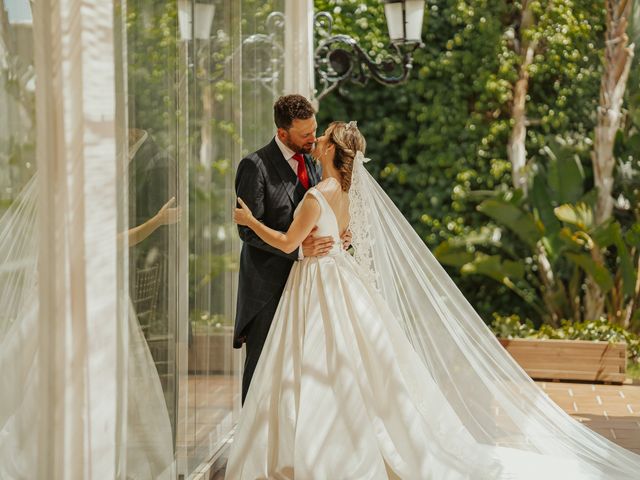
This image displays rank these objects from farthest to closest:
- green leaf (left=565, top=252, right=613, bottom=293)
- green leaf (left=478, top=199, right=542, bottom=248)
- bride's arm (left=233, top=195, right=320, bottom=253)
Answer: green leaf (left=478, top=199, right=542, bottom=248), green leaf (left=565, top=252, right=613, bottom=293), bride's arm (left=233, top=195, right=320, bottom=253)

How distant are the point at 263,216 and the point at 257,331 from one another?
0.52 metres

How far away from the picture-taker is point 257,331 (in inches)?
165

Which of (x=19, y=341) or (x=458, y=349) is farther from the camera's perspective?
(x=458, y=349)

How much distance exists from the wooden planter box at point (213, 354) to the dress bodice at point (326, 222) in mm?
723

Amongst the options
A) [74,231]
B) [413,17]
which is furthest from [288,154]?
[413,17]

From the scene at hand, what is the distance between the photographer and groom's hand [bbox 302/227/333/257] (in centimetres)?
402

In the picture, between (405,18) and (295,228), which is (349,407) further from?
(405,18)

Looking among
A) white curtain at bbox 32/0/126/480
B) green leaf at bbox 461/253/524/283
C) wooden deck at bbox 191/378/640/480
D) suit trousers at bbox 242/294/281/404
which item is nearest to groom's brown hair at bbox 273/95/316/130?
suit trousers at bbox 242/294/281/404

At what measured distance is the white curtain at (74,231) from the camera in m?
2.42

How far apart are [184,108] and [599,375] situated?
4.41 metres

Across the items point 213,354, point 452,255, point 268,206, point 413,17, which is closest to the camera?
→ point 268,206

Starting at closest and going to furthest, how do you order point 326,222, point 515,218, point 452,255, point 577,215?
point 326,222 → point 577,215 → point 515,218 → point 452,255

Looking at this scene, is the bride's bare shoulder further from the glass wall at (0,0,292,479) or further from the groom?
the glass wall at (0,0,292,479)

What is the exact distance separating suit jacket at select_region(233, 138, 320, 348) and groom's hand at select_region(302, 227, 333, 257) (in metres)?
0.10
